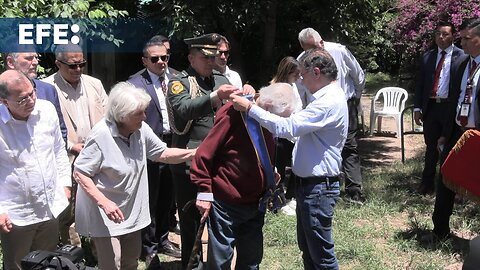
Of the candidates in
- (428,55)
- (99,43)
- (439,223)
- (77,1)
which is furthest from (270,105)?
(99,43)

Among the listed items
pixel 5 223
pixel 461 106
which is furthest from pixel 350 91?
pixel 5 223

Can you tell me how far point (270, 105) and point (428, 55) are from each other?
11.8 ft

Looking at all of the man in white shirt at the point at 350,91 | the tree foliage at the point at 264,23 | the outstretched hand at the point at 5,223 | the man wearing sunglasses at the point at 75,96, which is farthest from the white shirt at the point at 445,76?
the outstretched hand at the point at 5,223

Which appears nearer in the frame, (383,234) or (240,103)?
(240,103)

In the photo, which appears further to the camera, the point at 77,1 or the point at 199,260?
the point at 77,1

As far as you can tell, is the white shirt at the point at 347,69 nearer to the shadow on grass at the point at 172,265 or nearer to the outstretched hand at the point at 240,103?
the shadow on grass at the point at 172,265

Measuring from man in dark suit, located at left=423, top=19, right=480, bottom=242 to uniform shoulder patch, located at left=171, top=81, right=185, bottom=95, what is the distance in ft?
7.53

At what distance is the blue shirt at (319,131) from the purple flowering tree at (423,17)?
699 cm

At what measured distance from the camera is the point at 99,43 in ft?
27.3

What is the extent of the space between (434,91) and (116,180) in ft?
13.4

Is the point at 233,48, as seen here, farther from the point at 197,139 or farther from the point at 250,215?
the point at 250,215

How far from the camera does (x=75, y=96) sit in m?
4.19

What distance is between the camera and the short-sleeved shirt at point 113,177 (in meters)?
3.06

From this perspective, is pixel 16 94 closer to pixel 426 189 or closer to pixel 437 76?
pixel 437 76
